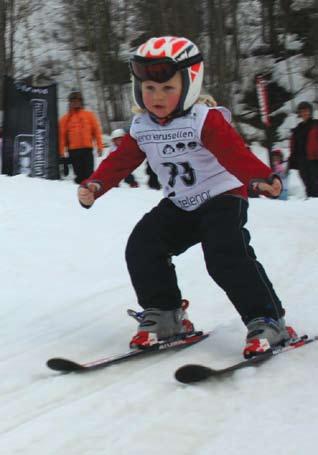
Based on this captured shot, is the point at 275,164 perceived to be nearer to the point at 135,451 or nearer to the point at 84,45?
the point at 135,451

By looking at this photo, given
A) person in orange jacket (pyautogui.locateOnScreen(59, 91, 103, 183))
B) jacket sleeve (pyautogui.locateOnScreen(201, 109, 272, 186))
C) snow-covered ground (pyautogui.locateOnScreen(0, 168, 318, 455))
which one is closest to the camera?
snow-covered ground (pyautogui.locateOnScreen(0, 168, 318, 455))

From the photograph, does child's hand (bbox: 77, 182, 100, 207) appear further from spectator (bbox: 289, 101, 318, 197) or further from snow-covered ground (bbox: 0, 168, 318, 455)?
spectator (bbox: 289, 101, 318, 197)

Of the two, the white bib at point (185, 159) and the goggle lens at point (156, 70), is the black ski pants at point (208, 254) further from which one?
the goggle lens at point (156, 70)

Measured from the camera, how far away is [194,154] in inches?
132

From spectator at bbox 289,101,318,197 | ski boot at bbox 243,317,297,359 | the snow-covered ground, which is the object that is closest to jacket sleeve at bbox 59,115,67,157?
spectator at bbox 289,101,318,197

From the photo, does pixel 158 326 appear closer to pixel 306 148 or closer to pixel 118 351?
pixel 118 351

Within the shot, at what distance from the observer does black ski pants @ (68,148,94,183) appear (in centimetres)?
1061

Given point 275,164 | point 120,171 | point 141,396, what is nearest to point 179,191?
point 120,171

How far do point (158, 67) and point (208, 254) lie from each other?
0.91m

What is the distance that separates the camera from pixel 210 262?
3.27 meters

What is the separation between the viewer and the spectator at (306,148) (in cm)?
978

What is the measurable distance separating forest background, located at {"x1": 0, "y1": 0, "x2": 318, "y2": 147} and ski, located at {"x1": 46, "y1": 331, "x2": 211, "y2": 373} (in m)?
15.2

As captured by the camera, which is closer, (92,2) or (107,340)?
(107,340)

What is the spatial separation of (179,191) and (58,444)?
1556 millimetres
